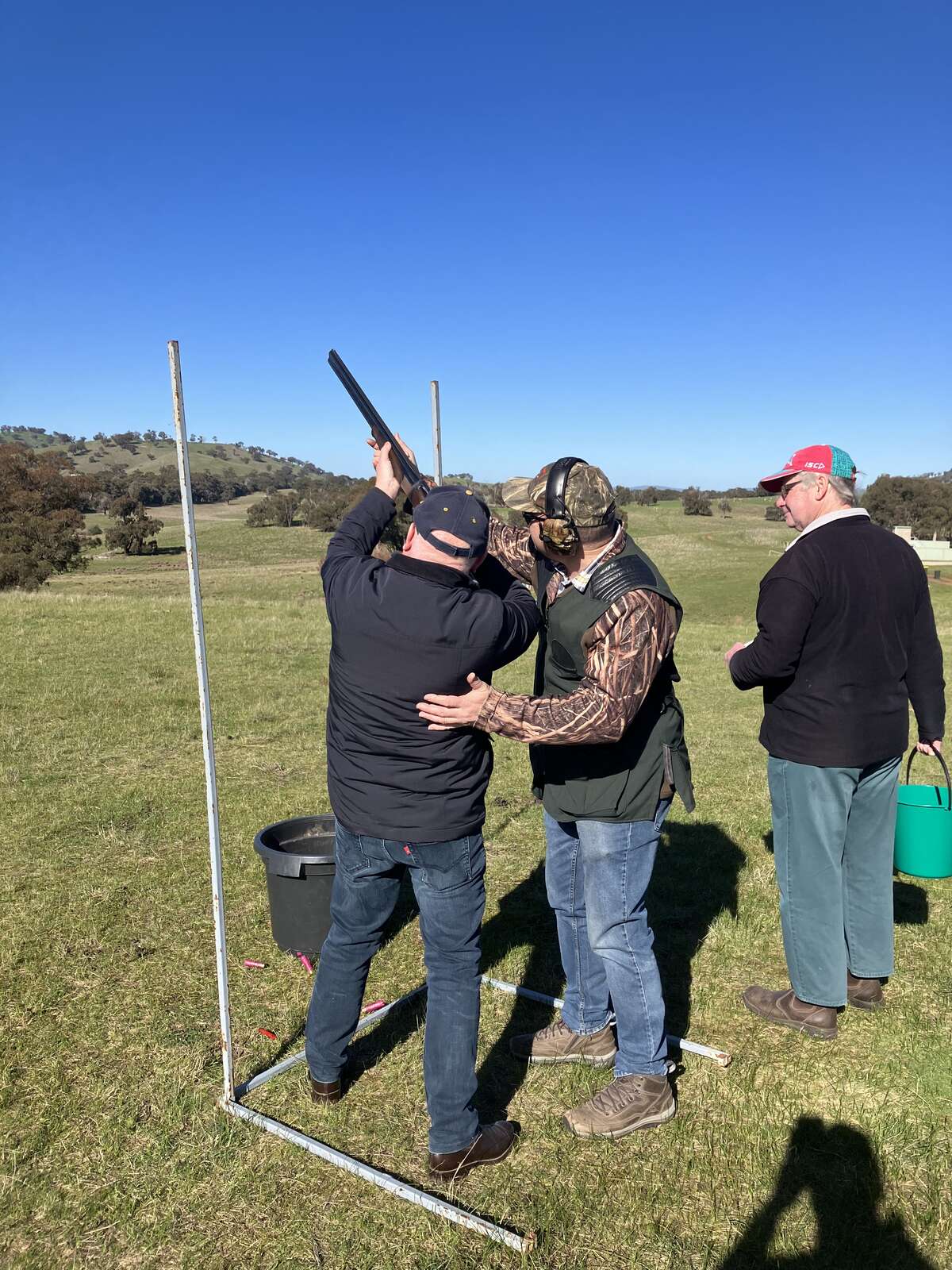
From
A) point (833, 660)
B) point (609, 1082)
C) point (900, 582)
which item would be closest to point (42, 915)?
point (609, 1082)

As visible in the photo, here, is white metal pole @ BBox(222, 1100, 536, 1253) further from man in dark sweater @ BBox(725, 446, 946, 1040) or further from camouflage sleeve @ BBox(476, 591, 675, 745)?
man in dark sweater @ BBox(725, 446, 946, 1040)

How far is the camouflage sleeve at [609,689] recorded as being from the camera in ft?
9.84

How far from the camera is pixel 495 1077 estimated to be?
382 cm

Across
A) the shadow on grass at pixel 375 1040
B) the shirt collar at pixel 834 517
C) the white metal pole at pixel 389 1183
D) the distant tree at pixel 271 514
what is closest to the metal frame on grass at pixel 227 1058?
the white metal pole at pixel 389 1183

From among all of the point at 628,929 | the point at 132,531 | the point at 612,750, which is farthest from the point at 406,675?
the point at 132,531

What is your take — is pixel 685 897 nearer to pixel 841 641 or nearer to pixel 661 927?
pixel 661 927

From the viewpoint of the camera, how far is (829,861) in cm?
396

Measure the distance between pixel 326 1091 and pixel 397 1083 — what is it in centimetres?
33

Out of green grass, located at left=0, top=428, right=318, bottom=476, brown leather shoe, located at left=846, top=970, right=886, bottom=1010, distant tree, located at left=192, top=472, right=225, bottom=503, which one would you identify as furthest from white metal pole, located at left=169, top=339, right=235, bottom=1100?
green grass, located at left=0, top=428, right=318, bottom=476

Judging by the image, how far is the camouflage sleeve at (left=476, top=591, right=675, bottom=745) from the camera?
3.00 metres

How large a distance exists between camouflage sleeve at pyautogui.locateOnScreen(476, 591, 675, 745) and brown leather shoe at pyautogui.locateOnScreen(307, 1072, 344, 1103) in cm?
171

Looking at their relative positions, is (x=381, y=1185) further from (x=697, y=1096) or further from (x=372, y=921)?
(x=697, y=1096)

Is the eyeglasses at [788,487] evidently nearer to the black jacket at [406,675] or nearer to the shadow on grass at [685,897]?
the black jacket at [406,675]

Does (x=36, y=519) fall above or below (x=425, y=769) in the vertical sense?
above
